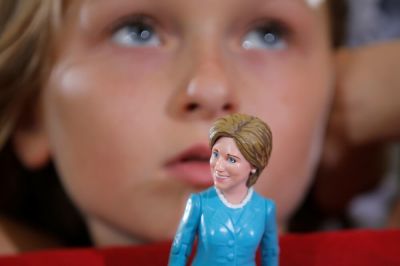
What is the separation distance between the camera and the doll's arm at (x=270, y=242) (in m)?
0.55

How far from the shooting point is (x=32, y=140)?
35.4 inches

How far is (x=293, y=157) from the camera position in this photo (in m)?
0.81

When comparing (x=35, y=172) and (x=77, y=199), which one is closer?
(x=77, y=199)

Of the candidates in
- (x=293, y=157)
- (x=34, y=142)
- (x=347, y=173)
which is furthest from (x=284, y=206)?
(x=34, y=142)

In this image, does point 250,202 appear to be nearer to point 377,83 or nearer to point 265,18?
point 265,18

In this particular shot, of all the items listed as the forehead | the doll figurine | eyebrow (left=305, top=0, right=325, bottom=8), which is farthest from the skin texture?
eyebrow (left=305, top=0, right=325, bottom=8)

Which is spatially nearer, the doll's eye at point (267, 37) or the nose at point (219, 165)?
the nose at point (219, 165)

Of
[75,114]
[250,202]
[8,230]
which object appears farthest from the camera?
[8,230]

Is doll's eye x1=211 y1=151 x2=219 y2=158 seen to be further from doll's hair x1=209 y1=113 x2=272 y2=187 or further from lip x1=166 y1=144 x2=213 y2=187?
lip x1=166 y1=144 x2=213 y2=187

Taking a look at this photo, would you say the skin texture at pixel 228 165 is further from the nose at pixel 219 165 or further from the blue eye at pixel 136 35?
the blue eye at pixel 136 35

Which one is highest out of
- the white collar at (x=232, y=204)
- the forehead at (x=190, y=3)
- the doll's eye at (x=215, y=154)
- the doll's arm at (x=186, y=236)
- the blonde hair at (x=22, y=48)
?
the forehead at (x=190, y=3)

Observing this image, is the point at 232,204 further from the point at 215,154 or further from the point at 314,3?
the point at 314,3

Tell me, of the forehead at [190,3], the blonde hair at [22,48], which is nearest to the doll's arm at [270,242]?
the forehead at [190,3]

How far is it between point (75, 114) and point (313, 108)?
33 centimetres
